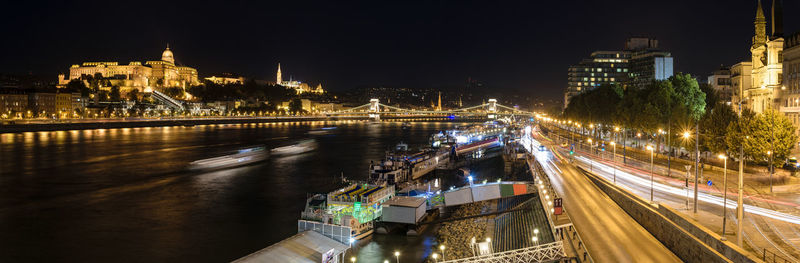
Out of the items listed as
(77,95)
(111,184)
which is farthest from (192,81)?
(111,184)

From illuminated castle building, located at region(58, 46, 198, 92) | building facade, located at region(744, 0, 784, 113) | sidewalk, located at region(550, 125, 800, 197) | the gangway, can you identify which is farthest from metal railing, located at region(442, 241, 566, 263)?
illuminated castle building, located at region(58, 46, 198, 92)

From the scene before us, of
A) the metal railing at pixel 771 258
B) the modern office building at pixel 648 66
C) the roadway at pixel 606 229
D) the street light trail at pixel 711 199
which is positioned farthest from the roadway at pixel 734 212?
the modern office building at pixel 648 66

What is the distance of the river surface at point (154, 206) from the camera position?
15.1 meters

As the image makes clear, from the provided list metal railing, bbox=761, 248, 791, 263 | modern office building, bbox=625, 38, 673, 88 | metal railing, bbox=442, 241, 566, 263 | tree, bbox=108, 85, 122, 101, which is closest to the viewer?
metal railing, bbox=761, 248, 791, 263

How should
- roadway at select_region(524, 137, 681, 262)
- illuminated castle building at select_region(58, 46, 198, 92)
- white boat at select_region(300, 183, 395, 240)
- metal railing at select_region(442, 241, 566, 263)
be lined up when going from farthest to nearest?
1. illuminated castle building at select_region(58, 46, 198, 92)
2. white boat at select_region(300, 183, 395, 240)
3. metal railing at select_region(442, 241, 566, 263)
4. roadway at select_region(524, 137, 681, 262)

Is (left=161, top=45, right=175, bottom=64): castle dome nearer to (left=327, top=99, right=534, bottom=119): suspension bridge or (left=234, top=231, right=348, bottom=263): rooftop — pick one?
(left=327, top=99, right=534, bottom=119): suspension bridge

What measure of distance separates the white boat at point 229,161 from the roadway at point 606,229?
24.4 metres

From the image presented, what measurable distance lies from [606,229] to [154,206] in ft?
58.7

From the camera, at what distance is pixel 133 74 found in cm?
12069

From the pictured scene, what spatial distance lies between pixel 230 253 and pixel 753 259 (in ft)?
41.7

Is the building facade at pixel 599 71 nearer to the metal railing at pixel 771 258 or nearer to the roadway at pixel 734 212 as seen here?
the roadway at pixel 734 212

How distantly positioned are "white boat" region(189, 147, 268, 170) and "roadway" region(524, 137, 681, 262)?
24353 millimetres

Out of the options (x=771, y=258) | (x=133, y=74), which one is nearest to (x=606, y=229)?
(x=771, y=258)

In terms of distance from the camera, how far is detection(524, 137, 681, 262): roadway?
10.5 m
